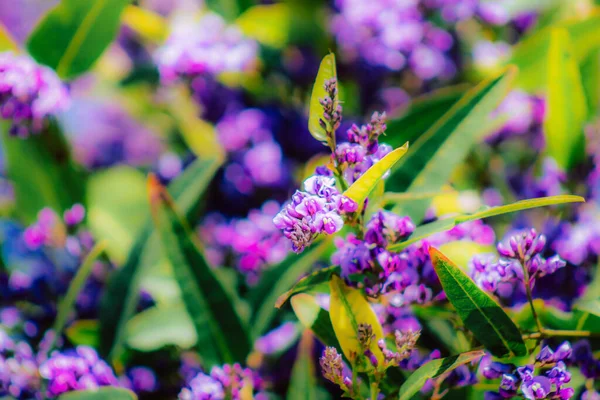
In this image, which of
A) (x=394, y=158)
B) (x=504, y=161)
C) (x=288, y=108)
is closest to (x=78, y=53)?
(x=288, y=108)

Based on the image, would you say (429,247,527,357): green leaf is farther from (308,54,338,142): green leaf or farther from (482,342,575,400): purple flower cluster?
(308,54,338,142): green leaf

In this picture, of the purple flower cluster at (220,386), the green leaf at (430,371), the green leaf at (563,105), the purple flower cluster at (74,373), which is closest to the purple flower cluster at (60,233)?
the purple flower cluster at (74,373)

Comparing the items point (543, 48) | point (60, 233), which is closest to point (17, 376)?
point (60, 233)

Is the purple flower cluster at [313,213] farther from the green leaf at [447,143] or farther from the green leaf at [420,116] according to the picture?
the green leaf at [420,116]

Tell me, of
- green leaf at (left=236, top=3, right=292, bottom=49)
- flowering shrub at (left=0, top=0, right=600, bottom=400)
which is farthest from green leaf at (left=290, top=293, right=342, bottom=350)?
green leaf at (left=236, top=3, right=292, bottom=49)

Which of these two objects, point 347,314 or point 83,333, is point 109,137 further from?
point 347,314
